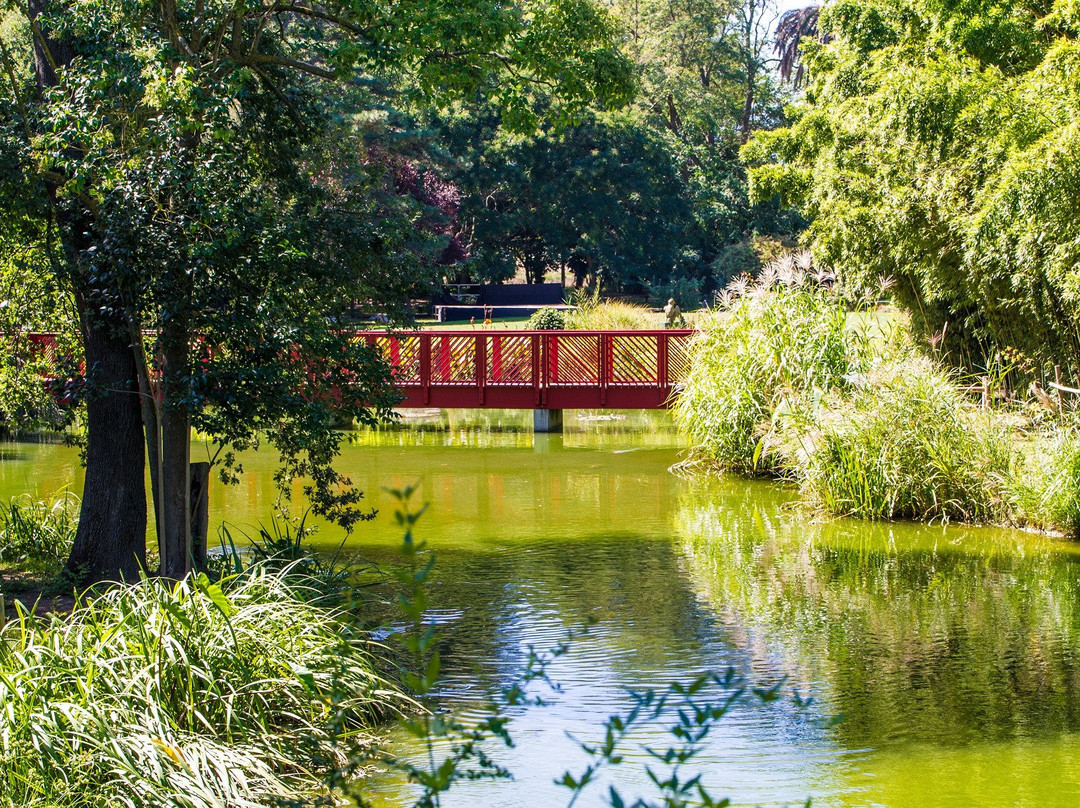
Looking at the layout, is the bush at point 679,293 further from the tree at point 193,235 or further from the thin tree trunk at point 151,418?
the thin tree trunk at point 151,418

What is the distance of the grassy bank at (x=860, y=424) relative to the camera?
10.8 m

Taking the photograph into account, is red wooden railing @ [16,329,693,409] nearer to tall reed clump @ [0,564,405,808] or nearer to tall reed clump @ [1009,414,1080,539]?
tall reed clump @ [1009,414,1080,539]

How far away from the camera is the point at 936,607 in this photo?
8461mm

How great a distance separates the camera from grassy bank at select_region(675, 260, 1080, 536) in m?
10.8

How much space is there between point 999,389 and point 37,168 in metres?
9.75

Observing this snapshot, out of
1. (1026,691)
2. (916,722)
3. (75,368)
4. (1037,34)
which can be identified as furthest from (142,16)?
(1037,34)

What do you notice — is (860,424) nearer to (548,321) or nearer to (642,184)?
(548,321)

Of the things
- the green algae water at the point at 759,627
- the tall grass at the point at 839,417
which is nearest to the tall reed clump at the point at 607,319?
the tall grass at the point at 839,417

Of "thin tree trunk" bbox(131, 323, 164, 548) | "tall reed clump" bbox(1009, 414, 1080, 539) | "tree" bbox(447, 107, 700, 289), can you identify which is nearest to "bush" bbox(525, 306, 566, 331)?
"tall reed clump" bbox(1009, 414, 1080, 539)

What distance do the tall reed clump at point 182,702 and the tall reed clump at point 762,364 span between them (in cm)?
753

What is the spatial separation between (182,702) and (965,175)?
10887mm

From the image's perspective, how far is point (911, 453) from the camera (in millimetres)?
11094

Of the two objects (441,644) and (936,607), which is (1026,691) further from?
(441,644)

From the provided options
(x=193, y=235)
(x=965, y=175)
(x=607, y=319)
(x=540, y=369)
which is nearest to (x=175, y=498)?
(x=193, y=235)
